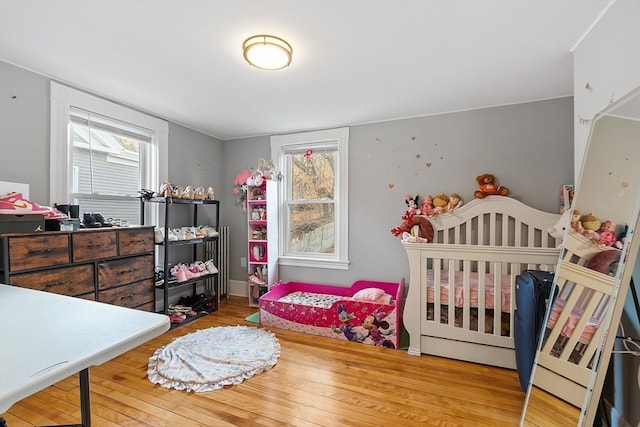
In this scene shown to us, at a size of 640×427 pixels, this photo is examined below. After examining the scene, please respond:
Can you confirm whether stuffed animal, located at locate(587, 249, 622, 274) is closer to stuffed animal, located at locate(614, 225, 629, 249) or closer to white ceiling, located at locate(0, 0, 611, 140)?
stuffed animal, located at locate(614, 225, 629, 249)

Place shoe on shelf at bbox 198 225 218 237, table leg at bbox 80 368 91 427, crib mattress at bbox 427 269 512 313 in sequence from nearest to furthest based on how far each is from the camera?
table leg at bbox 80 368 91 427 → crib mattress at bbox 427 269 512 313 → shoe on shelf at bbox 198 225 218 237

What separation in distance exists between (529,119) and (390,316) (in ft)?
7.27

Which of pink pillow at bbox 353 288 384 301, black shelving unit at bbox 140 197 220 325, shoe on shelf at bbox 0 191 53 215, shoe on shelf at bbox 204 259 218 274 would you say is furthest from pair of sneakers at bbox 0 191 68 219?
pink pillow at bbox 353 288 384 301

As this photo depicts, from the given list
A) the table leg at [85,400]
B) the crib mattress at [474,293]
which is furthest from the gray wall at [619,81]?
the table leg at [85,400]

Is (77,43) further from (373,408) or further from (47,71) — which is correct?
(373,408)

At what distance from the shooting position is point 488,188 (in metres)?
2.76

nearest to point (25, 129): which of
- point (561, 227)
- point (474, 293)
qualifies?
point (474, 293)

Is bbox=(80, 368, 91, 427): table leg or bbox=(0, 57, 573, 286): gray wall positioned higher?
bbox=(0, 57, 573, 286): gray wall

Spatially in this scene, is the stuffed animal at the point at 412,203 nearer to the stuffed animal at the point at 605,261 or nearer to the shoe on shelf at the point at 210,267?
the stuffed animal at the point at 605,261

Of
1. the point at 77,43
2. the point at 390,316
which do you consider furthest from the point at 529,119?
the point at 77,43

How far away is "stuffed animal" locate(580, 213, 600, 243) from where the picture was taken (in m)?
1.47

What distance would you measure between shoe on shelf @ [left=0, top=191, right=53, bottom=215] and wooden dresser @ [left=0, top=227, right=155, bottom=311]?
16 cm

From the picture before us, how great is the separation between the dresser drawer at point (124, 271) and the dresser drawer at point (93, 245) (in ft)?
0.27

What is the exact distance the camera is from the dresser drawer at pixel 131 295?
2.39 m
